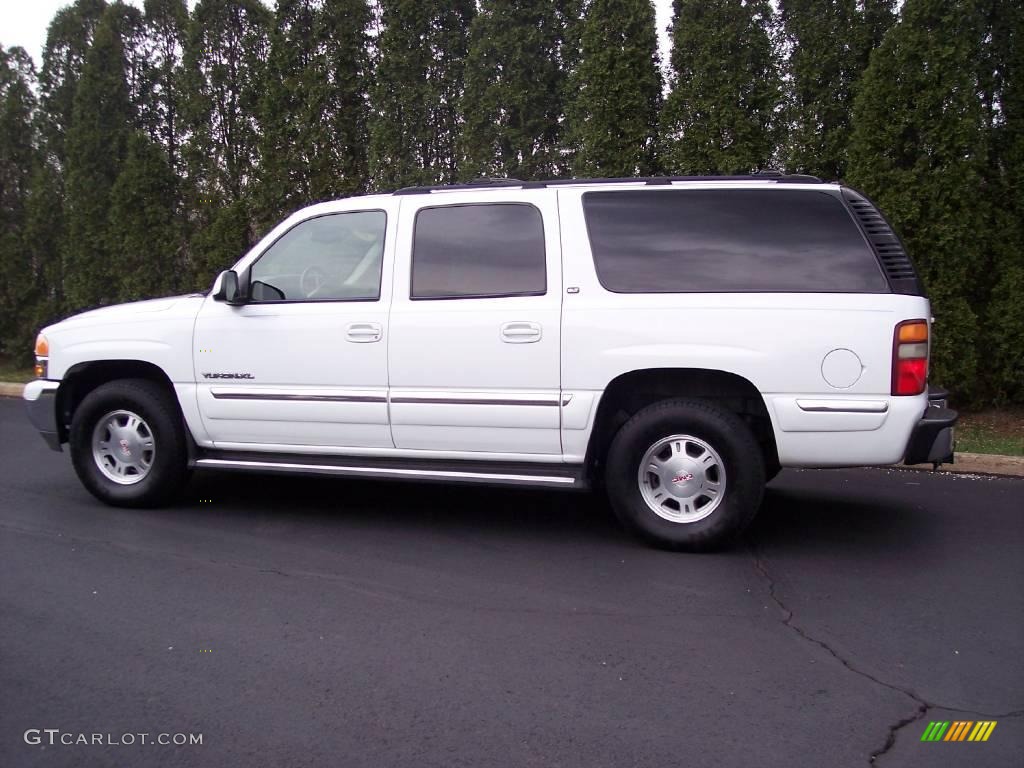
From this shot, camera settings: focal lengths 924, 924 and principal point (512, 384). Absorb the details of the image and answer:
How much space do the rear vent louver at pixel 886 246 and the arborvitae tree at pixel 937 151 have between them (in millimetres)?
4378

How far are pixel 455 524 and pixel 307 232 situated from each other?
212cm

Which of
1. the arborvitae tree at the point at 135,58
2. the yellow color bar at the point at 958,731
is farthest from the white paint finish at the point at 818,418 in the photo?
the arborvitae tree at the point at 135,58

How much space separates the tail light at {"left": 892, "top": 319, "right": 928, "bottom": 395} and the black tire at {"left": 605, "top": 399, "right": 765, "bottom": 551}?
82cm

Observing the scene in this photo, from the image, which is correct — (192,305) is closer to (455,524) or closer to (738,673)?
(455,524)

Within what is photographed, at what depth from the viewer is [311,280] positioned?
231 inches

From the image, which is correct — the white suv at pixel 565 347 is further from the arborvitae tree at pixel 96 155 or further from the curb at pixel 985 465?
the arborvitae tree at pixel 96 155

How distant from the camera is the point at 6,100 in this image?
15.2m

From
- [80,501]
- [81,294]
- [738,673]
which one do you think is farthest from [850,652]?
[81,294]

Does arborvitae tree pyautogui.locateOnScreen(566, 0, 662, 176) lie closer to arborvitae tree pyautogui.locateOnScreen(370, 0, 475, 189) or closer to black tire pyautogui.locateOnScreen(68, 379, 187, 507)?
arborvitae tree pyautogui.locateOnScreen(370, 0, 475, 189)

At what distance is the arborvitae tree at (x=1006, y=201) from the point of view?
902cm

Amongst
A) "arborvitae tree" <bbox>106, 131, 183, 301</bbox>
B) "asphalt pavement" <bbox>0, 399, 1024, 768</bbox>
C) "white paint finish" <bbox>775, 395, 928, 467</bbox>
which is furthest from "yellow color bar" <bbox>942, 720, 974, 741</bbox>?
"arborvitae tree" <bbox>106, 131, 183, 301</bbox>

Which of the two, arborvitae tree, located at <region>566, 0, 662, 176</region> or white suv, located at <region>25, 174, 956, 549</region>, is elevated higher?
arborvitae tree, located at <region>566, 0, 662, 176</region>

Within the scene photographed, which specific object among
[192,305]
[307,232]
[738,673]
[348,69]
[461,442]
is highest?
[348,69]

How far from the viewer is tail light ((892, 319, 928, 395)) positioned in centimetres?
481
